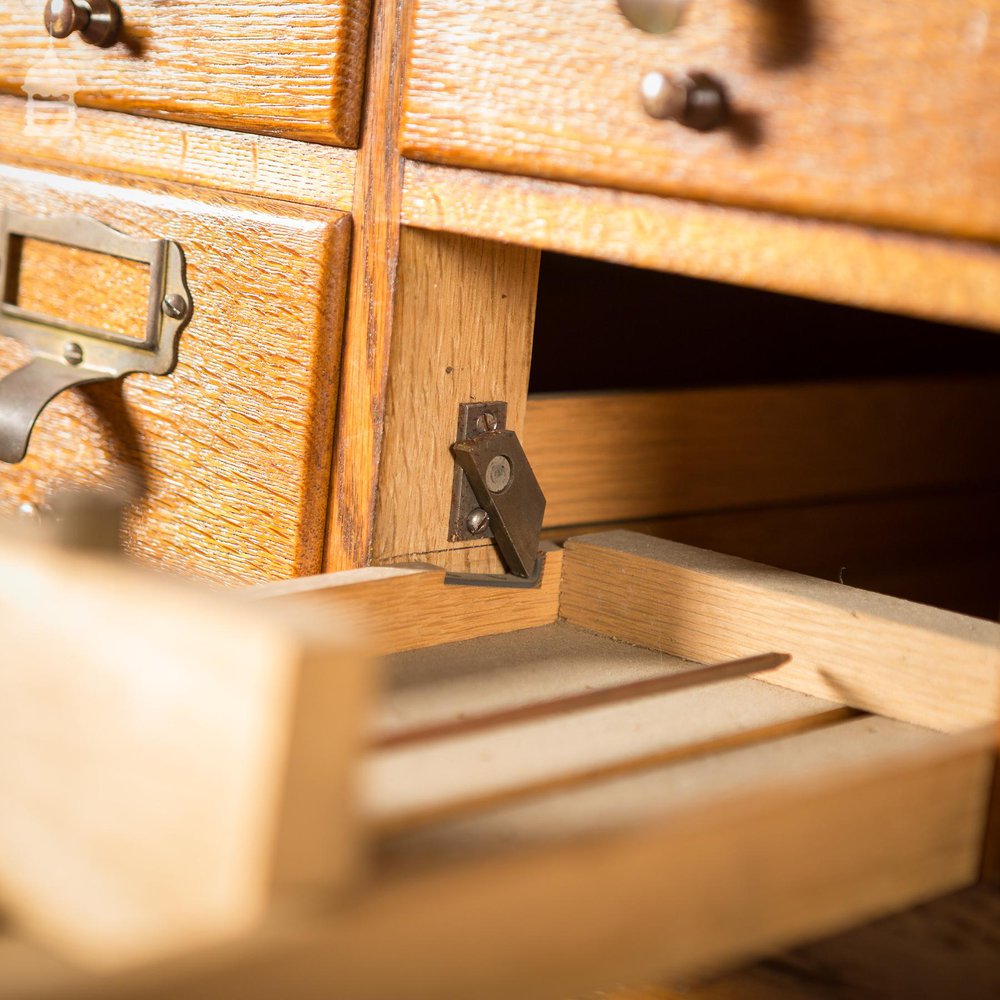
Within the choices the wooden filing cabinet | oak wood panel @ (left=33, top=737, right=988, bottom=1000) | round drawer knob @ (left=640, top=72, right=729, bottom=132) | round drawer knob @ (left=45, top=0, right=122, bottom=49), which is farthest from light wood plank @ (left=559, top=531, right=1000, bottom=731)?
round drawer knob @ (left=45, top=0, right=122, bottom=49)

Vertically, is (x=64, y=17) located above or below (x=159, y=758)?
above

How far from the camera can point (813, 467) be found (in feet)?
3.86

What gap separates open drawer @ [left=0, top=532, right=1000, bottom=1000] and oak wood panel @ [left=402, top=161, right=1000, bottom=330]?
152 millimetres

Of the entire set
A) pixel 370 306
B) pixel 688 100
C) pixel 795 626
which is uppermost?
pixel 688 100

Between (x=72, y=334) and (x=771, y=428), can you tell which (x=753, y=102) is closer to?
(x=72, y=334)

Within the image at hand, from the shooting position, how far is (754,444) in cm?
109

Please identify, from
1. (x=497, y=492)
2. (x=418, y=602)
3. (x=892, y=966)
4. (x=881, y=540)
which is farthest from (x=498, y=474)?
(x=881, y=540)

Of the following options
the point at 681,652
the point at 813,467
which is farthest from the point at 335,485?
the point at 813,467

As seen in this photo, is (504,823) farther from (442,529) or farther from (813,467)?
(813,467)

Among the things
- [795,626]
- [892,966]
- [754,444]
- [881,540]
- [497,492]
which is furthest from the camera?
[881,540]

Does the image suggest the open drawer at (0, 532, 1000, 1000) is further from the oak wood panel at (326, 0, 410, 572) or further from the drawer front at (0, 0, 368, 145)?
the drawer front at (0, 0, 368, 145)

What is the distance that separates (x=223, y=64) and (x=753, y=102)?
32cm

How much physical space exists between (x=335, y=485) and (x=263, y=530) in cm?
5

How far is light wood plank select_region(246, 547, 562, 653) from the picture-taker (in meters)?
0.63
